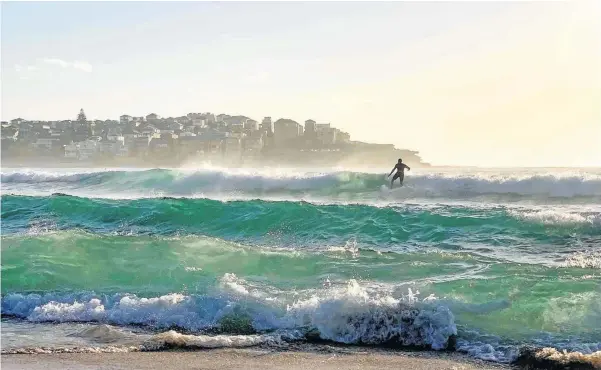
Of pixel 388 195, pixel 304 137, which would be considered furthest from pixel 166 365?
pixel 304 137

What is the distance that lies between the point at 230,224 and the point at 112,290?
23.3ft

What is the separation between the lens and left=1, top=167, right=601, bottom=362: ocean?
680 cm

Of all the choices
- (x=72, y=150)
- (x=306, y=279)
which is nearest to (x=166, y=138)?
(x=72, y=150)

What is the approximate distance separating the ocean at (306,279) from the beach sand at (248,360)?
31 cm

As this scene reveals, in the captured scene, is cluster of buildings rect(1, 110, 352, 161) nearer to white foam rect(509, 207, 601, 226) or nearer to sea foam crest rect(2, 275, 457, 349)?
white foam rect(509, 207, 601, 226)

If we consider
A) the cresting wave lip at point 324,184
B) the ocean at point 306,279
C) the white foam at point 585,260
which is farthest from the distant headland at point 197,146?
the white foam at point 585,260

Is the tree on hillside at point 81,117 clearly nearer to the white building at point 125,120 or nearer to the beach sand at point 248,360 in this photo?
the white building at point 125,120

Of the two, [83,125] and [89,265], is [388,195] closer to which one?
[89,265]

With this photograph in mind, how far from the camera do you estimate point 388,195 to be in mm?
25453

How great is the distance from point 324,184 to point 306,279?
20.3 metres

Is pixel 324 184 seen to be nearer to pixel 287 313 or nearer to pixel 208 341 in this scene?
pixel 287 313

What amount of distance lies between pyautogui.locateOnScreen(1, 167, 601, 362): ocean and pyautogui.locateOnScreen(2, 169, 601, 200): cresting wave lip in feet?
30.4

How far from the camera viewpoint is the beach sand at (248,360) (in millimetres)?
5711

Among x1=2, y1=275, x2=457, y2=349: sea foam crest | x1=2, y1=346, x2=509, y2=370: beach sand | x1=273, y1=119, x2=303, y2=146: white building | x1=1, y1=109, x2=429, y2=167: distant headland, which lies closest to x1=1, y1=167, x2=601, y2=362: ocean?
x1=2, y1=275, x2=457, y2=349: sea foam crest
